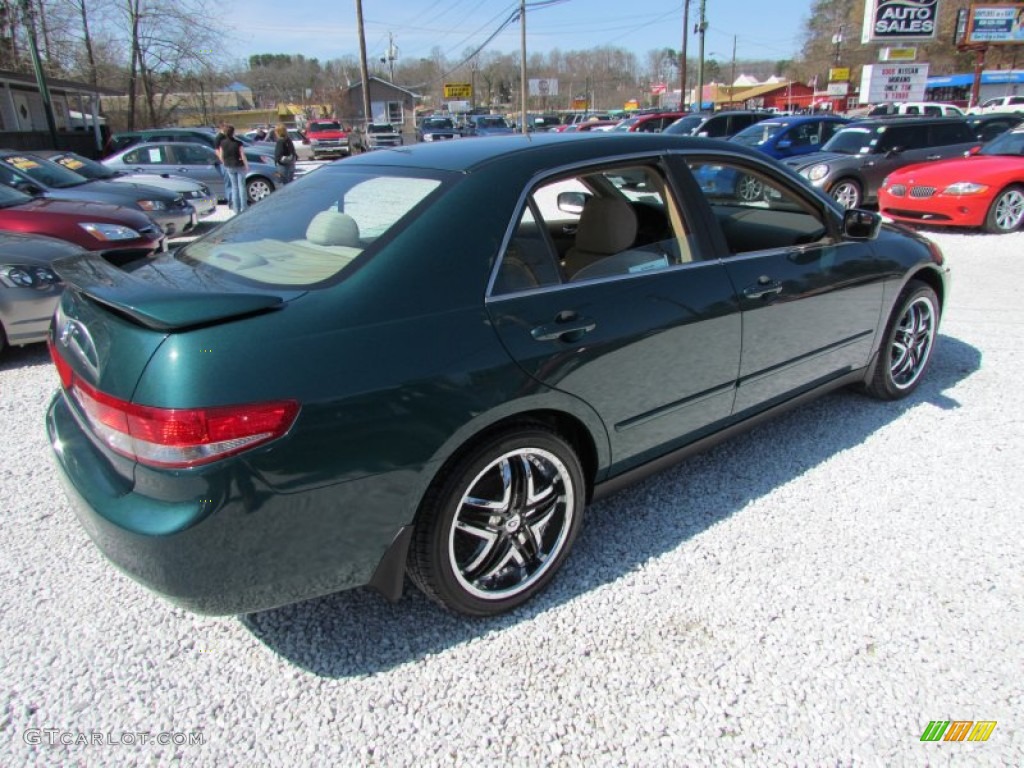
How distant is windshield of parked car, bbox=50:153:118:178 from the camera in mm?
10273

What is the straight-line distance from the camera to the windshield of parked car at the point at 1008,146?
9.59 metres

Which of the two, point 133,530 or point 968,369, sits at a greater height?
point 133,530

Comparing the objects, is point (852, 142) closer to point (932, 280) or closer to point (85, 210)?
point (932, 280)

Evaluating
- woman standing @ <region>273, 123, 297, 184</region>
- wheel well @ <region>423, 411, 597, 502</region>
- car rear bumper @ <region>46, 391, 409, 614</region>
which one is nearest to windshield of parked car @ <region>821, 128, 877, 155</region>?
woman standing @ <region>273, 123, 297, 184</region>

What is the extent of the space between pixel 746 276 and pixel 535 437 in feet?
4.36

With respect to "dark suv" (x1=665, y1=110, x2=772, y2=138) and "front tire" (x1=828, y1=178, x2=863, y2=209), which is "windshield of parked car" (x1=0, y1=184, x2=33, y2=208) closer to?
"front tire" (x1=828, y1=178, x2=863, y2=209)

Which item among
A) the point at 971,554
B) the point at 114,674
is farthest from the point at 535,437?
the point at 971,554

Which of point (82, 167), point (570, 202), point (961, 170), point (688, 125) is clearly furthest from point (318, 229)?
point (688, 125)

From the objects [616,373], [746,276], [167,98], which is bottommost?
[616,373]

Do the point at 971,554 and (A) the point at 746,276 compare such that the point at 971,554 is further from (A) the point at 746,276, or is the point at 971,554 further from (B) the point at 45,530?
(B) the point at 45,530

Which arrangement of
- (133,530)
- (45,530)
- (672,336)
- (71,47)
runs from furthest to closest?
(71,47), (45,530), (672,336), (133,530)

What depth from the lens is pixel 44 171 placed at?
28.9ft

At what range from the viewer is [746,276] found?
2.94m

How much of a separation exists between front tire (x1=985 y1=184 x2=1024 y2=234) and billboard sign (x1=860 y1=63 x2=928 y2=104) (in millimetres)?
20083
